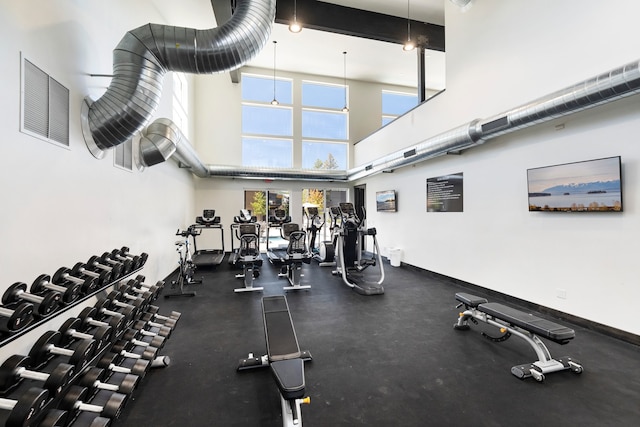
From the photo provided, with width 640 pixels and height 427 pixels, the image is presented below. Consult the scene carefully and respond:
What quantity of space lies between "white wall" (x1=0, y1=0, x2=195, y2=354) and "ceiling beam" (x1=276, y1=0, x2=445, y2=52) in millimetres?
3177

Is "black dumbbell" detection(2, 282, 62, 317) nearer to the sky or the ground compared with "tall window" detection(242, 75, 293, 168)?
nearer to the ground

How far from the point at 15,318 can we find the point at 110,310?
0.90m

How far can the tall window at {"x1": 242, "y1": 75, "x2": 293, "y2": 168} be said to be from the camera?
903 cm

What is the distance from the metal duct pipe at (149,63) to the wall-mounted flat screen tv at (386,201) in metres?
5.25

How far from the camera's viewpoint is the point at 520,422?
6.20 feet

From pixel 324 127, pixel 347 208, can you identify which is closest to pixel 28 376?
pixel 347 208

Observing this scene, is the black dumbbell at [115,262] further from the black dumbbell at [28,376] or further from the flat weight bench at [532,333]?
the flat weight bench at [532,333]

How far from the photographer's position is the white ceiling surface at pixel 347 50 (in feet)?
17.9

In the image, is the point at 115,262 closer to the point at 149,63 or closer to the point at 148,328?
the point at 148,328

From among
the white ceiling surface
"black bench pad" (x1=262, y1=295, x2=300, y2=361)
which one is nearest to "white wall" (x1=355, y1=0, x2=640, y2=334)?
the white ceiling surface

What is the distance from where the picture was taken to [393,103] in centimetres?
1016

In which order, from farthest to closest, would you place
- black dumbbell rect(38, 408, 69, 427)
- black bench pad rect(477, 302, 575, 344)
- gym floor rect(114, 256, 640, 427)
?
black bench pad rect(477, 302, 575, 344), gym floor rect(114, 256, 640, 427), black dumbbell rect(38, 408, 69, 427)

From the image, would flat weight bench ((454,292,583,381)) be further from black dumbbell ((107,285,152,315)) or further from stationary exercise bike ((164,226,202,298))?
stationary exercise bike ((164,226,202,298))

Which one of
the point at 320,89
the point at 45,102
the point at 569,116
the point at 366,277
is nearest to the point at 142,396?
the point at 45,102
